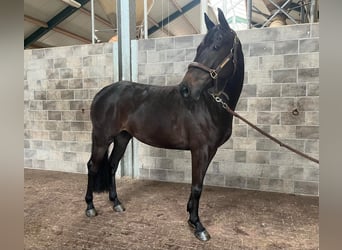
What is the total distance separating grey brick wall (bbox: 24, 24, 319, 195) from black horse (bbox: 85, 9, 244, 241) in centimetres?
91

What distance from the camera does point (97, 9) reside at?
629cm

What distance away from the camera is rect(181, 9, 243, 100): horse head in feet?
5.29

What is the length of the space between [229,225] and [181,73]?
171cm

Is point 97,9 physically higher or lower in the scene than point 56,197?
higher

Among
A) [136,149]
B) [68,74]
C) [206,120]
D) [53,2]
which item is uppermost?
[53,2]

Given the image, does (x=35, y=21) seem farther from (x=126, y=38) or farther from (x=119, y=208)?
(x=119, y=208)

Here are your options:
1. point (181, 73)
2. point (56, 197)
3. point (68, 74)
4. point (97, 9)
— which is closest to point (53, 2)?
point (97, 9)

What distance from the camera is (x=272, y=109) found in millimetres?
2650

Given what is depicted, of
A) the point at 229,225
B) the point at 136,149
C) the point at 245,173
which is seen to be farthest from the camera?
Answer: the point at 136,149

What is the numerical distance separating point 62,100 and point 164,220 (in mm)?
2308

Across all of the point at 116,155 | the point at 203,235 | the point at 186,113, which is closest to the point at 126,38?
the point at 116,155

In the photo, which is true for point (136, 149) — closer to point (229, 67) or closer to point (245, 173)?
point (245, 173)

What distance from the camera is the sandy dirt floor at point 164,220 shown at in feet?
5.56
